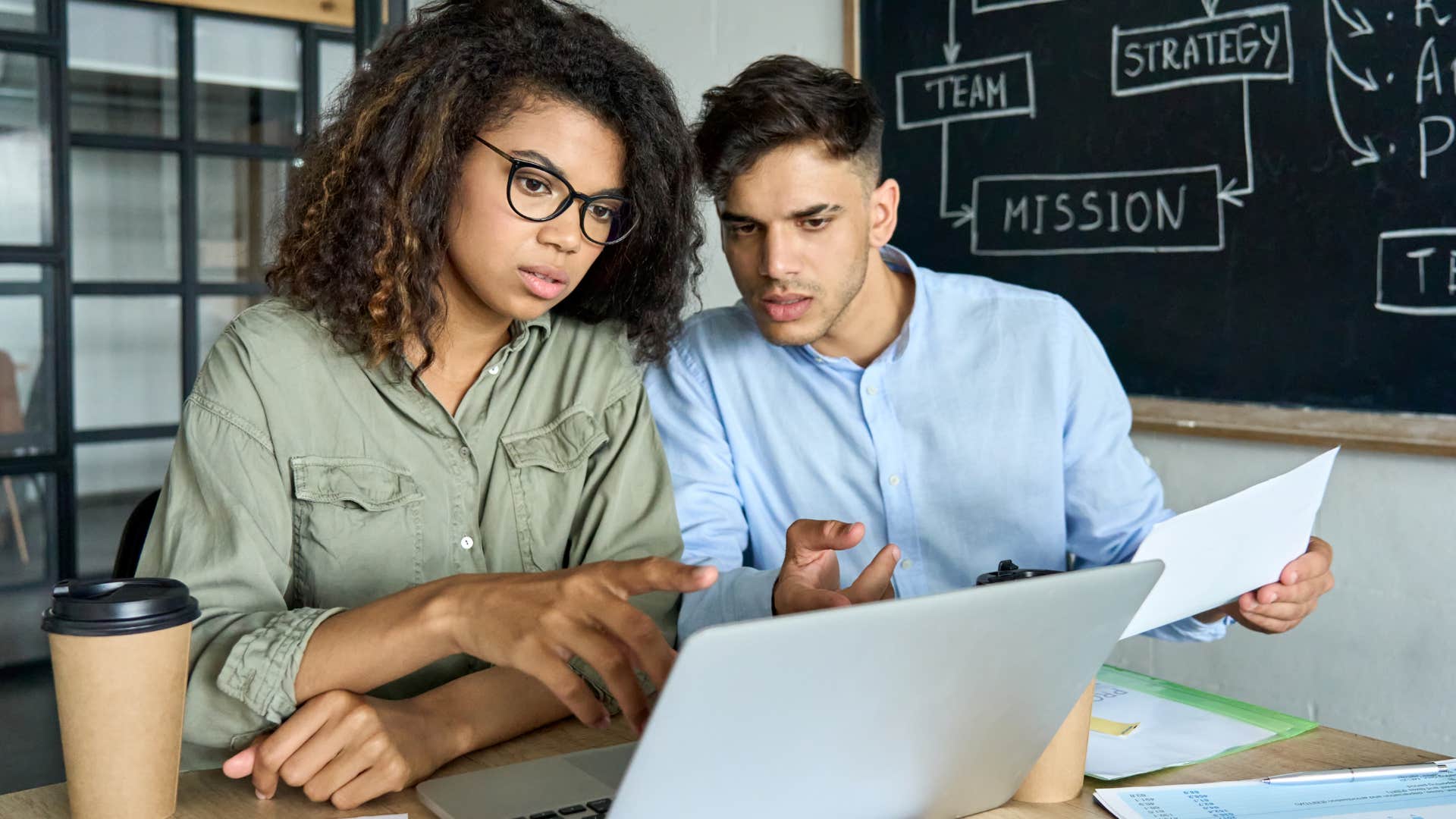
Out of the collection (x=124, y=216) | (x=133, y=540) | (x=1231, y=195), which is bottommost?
(x=133, y=540)

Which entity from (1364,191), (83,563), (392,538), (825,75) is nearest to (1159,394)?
(1364,191)

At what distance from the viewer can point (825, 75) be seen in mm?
1704

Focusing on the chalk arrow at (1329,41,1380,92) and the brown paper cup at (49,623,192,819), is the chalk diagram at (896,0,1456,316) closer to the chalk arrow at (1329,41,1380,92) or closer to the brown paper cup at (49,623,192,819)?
the chalk arrow at (1329,41,1380,92)

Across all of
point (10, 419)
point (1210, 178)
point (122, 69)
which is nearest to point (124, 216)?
point (122, 69)

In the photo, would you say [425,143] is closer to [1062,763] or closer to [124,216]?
[1062,763]

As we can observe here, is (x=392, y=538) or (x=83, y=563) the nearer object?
(x=392, y=538)

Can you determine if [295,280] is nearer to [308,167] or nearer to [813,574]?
[308,167]

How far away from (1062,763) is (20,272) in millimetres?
3109

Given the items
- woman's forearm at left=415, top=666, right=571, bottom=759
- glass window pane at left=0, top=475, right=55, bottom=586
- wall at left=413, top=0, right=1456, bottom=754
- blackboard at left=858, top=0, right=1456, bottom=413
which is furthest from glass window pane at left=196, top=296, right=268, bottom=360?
woman's forearm at left=415, top=666, right=571, bottom=759

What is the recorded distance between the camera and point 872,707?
0.71m

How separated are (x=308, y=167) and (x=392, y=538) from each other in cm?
47

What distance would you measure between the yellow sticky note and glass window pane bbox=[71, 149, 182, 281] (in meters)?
3.06

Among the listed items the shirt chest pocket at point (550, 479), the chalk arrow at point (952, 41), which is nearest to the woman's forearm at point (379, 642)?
the shirt chest pocket at point (550, 479)

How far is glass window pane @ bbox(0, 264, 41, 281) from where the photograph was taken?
3107 millimetres
